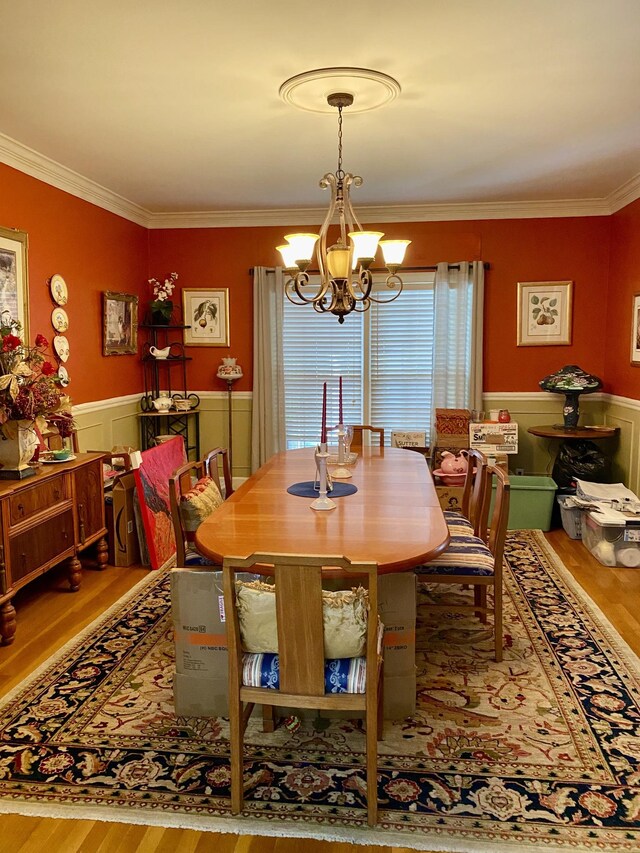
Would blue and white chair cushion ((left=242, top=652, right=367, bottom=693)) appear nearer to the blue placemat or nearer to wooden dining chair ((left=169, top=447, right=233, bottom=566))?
wooden dining chair ((left=169, top=447, right=233, bottom=566))

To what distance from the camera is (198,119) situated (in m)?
3.59

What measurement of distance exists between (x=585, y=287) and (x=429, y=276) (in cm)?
139

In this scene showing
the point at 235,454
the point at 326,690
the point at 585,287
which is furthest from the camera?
the point at 235,454

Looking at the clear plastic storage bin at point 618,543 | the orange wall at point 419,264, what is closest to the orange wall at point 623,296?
the orange wall at point 419,264

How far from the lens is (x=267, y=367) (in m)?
6.16

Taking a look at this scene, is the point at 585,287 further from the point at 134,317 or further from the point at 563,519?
the point at 134,317

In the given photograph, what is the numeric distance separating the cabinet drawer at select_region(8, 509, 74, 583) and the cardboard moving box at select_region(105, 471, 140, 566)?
1.67 ft

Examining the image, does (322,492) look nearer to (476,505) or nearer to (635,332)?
(476,505)

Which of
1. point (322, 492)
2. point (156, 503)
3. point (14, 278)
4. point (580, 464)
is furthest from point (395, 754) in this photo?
point (580, 464)

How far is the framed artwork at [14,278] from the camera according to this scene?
12.8ft

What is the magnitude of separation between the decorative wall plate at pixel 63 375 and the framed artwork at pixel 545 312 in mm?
3893

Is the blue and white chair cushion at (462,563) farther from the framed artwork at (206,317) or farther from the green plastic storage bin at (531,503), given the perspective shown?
the framed artwork at (206,317)

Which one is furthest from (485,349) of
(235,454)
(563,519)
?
(235,454)

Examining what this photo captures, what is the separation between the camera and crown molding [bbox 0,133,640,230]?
520 centimetres
